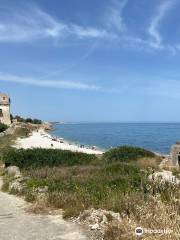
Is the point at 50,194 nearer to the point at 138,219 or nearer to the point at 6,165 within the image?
the point at 138,219

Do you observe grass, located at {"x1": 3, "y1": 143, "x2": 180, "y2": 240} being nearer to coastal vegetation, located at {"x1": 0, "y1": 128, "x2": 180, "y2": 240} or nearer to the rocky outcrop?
coastal vegetation, located at {"x1": 0, "y1": 128, "x2": 180, "y2": 240}

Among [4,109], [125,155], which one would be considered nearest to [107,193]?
[125,155]

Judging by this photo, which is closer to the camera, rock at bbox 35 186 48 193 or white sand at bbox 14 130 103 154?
rock at bbox 35 186 48 193

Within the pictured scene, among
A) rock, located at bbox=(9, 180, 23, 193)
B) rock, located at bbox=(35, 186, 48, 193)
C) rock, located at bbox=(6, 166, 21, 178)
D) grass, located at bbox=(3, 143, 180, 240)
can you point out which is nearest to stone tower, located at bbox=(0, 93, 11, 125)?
grass, located at bbox=(3, 143, 180, 240)

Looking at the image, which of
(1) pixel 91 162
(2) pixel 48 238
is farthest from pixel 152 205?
(1) pixel 91 162

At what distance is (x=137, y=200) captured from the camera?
33.8 ft

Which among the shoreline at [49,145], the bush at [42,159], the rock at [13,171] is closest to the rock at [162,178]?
the rock at [13,171]

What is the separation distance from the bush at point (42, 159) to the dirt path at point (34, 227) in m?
9.73

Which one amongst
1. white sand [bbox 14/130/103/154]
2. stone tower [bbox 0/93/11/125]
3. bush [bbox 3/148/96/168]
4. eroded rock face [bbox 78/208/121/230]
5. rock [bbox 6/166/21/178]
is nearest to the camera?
eroded rock face [bbox 78/208/121/230]

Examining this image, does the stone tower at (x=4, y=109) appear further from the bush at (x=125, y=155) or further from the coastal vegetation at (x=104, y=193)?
the coastal vegetation at (x=104, y=193)

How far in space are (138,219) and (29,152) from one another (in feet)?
50.6

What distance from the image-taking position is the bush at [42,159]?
22312mm

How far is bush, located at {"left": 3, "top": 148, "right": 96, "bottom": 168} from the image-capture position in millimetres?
22312

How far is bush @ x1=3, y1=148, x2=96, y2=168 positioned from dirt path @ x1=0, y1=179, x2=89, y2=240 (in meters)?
9.73
